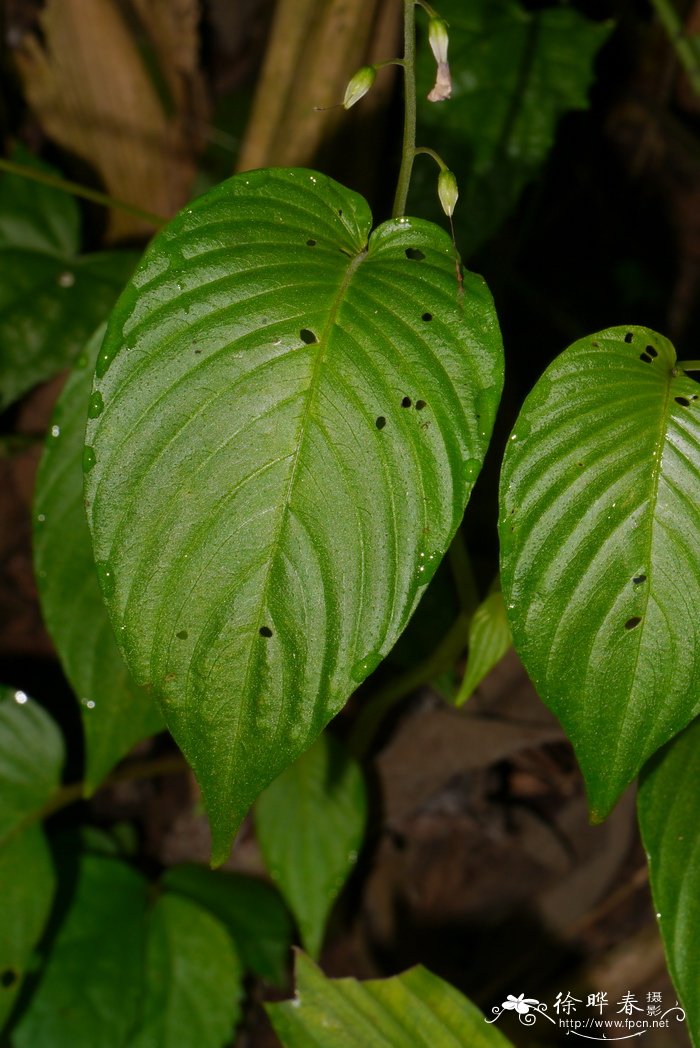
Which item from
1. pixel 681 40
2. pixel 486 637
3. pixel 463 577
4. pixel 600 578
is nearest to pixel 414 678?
pixel 463 577

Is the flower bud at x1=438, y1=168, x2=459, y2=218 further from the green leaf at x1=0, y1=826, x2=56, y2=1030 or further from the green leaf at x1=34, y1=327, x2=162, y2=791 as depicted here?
the green leaf at x1=0, y1=826, x2=56, y2=1030

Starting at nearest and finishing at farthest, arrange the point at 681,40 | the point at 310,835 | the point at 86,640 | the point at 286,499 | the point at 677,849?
1. the point at 286,499
2. the point at 677,849
3. the point at 86,640
4. the point at 310,835
5. the point at 681,40

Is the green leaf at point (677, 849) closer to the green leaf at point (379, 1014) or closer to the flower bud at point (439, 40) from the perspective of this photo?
the green leaf at point (379, 1014)

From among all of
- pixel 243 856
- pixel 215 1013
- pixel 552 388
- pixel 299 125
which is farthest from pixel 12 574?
pixel 552 388

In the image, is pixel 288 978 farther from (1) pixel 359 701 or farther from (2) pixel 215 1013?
(1) pixel 359 701

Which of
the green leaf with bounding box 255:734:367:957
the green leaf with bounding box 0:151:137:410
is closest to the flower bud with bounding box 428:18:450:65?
the green leaf with bounding box 0:151:137:410

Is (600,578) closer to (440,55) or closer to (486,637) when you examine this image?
(486,637)

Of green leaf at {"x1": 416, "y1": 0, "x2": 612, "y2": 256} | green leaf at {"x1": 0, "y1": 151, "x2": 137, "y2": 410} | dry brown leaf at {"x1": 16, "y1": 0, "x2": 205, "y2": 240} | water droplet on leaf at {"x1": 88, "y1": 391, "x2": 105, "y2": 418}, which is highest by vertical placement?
dry brown leaf at {"x1": 16, "y1": 0, "x2": 205, "y2": 240}

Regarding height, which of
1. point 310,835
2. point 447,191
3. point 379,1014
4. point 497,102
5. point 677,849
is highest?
point 497,102
